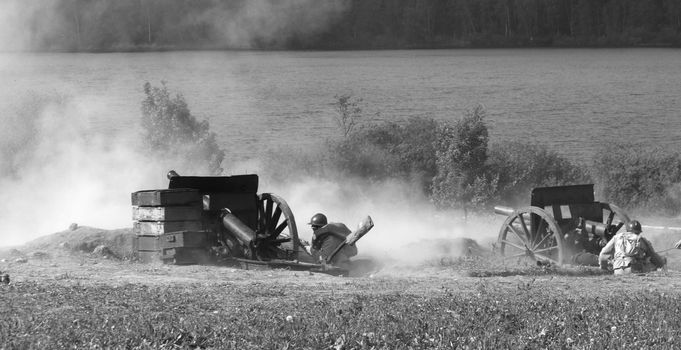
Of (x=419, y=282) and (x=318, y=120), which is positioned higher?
(x=318, y=120)

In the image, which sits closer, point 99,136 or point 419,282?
point 419,282

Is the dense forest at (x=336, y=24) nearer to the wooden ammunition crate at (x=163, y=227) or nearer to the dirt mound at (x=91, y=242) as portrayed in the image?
the dirt mound at (x=91, y=242)

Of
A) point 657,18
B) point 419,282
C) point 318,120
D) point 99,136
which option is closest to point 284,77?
point 318,120

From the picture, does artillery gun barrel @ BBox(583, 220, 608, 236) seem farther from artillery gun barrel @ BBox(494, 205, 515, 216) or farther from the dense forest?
the dense forest

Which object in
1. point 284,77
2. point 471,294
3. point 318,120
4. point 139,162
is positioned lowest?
point 471,294

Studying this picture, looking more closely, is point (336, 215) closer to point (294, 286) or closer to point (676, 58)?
point (294, 286)

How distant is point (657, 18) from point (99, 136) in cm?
6259

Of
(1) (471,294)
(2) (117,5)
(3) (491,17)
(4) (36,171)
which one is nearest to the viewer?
(1) (471,294)

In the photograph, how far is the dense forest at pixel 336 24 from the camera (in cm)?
4609

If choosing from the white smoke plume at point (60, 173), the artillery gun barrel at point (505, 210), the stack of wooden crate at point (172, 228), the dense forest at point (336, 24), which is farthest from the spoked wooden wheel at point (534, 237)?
the dense forest at point (336, 24)

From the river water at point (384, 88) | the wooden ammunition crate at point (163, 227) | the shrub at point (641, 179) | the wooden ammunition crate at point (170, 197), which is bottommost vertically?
the wooden ammunition crate at point (163, 227)

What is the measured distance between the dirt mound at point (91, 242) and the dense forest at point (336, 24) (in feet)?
75.8

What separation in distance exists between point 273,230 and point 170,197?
69.3 inches

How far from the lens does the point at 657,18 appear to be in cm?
9238
